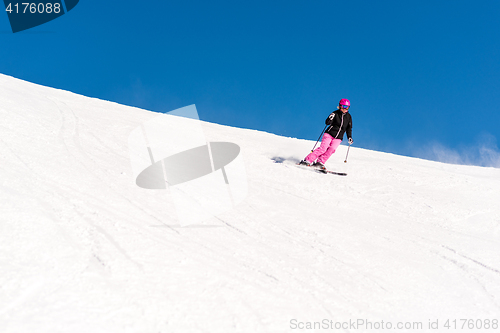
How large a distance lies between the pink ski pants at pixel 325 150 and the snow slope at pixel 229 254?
5.87 feet

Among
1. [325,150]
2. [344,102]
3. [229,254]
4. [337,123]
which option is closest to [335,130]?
[337,123]

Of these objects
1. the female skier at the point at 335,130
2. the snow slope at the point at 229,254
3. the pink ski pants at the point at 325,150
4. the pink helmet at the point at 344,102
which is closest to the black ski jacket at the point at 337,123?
the female skier at the point at 335,130

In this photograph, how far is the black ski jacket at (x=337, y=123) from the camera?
9.12 meters

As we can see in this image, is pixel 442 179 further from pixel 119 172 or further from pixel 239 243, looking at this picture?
pixel 119 172

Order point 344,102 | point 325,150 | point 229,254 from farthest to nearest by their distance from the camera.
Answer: point 344,102, point 325,150, point 229,254

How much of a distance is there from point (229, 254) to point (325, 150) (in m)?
5.90

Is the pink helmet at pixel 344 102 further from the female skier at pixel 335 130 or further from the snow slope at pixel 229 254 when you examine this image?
the snow slope at pixel 229 254

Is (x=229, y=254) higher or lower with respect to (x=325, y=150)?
lower

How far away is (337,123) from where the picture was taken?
30.1 feet

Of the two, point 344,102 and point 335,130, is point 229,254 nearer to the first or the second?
point 335,130

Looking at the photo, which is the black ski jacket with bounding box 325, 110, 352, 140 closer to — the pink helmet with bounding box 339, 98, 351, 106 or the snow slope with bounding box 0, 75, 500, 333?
the pink helmet with bounding box 339, 98, 351, 106

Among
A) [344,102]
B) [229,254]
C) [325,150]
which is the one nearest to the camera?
[229,254]

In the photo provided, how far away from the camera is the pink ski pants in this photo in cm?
884

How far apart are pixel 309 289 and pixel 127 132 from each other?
7.61 m
